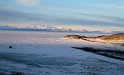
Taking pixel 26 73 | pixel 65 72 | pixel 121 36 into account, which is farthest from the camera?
pixel 121 36

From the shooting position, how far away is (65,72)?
25750mm

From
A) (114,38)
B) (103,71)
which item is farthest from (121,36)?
(103,71)

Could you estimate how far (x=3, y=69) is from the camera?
26016mm

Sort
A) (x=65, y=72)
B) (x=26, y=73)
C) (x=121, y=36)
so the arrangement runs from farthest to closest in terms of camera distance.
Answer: (x=121, y=36)
(x=65, y=72)
(x=26, y=73)

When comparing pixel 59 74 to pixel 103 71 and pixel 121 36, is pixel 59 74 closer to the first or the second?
pixel 103 71

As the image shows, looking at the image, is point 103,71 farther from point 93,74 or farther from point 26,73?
point 26,73

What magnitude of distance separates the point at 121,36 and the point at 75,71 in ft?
214

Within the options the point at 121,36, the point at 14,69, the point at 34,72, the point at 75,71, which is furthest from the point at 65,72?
the point at 121,36

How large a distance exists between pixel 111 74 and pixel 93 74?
1.68m

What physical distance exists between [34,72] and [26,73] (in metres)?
1.01

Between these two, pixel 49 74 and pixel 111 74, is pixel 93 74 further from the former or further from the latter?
pixel 49 74

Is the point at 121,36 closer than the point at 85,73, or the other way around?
the point at 85,73

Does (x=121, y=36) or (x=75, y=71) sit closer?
(x=75, y=71)

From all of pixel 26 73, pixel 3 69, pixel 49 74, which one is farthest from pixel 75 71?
pixel 3 69
